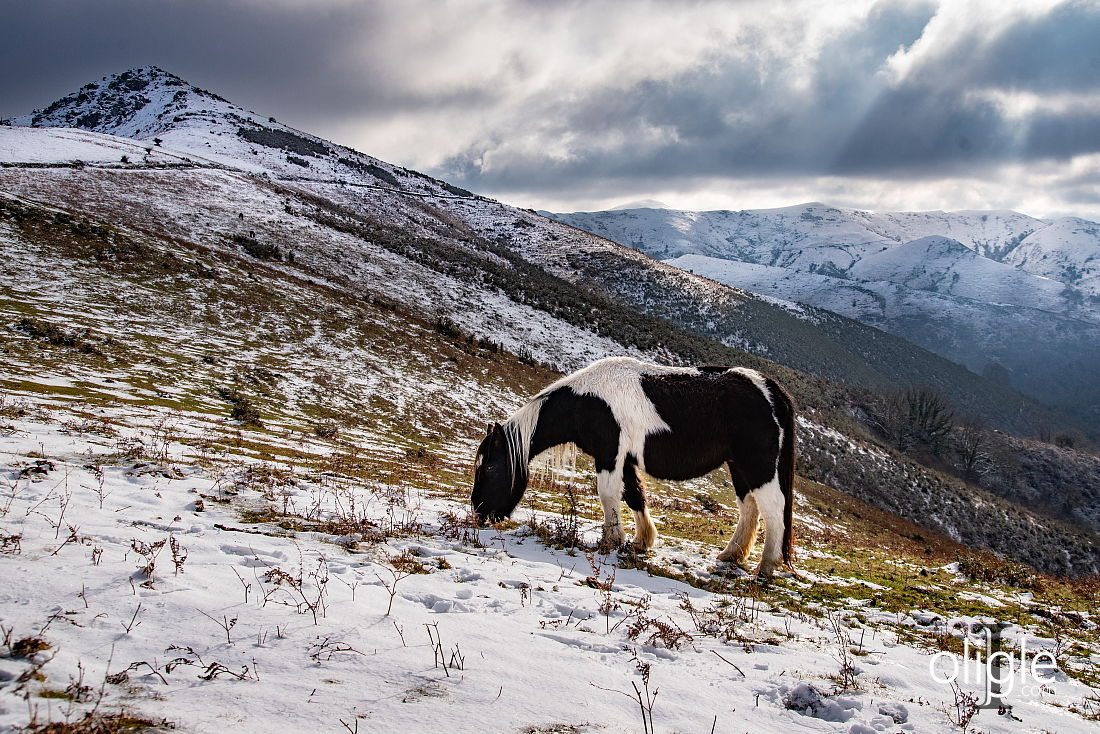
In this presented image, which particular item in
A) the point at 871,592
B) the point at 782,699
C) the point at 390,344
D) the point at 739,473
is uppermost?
the point at 390,344

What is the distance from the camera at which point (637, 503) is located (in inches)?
326

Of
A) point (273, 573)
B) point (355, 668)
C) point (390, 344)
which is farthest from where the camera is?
point (390, 344)

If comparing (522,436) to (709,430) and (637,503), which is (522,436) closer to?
(637,503)

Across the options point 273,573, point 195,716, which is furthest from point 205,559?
point 195,716

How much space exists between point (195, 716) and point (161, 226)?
3822cm

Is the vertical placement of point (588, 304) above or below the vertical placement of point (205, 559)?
above

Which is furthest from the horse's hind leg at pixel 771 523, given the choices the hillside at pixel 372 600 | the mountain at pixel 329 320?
the mountain at pixel 329 320

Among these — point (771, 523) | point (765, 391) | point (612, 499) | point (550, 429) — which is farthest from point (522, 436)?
point (771, 523)

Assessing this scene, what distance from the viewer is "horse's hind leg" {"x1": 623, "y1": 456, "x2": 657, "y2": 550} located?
830 cm

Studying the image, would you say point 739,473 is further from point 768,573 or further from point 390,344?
point 390,344

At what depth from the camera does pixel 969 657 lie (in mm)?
5191

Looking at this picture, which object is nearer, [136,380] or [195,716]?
[195,716]

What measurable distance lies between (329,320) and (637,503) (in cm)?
2121

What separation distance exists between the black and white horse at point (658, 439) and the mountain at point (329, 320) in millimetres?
4671
